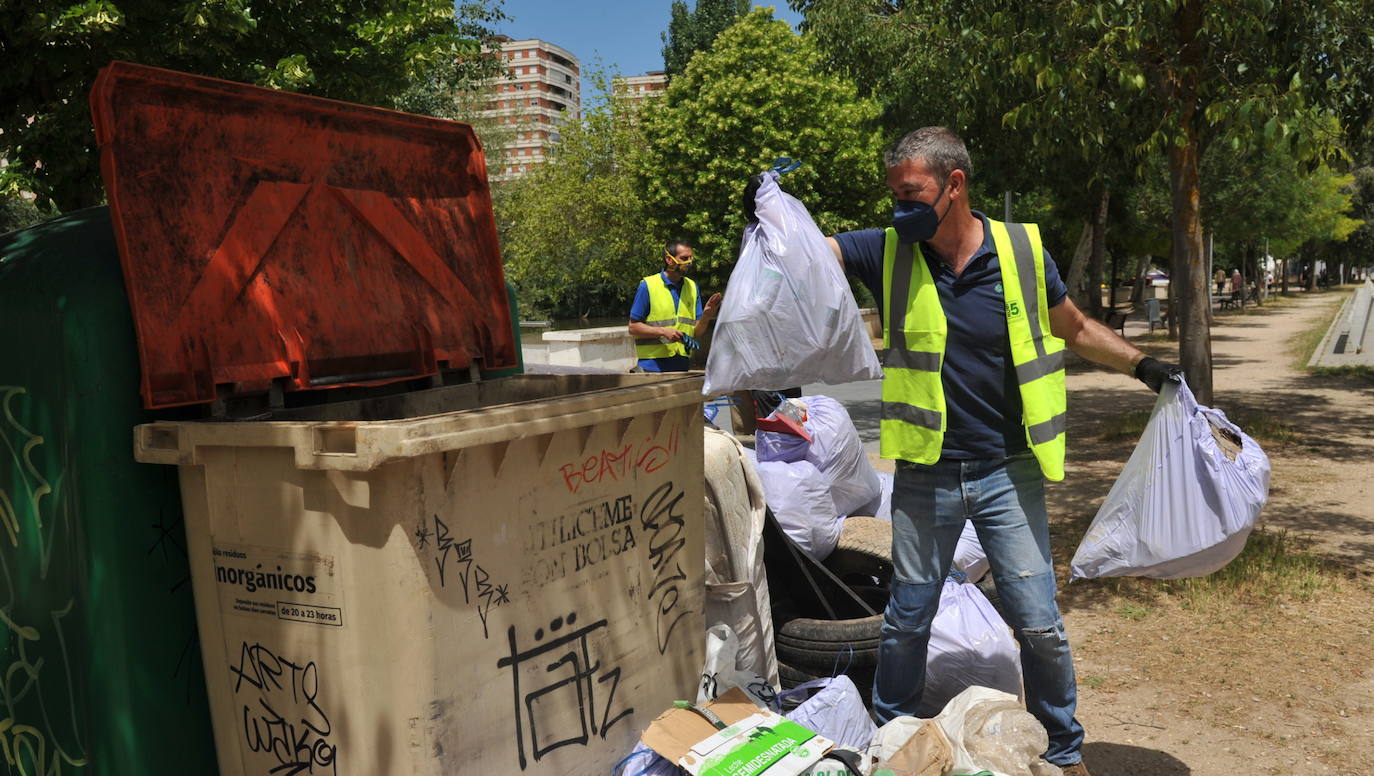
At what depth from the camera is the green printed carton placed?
101 inches

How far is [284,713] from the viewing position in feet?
7.77

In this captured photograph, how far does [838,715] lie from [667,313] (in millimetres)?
4295

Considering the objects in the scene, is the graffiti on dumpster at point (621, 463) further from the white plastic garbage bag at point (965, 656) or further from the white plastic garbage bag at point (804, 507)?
the white plastic garbage bag at point (804, 507)

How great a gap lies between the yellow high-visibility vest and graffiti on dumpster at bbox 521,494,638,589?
0.84 meters

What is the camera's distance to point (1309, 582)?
5102 millimetres

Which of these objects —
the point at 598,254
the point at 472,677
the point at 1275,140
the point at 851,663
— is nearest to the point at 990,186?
the point at 1275,140

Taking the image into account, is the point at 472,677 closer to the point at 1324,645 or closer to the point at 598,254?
the point at 1324,645

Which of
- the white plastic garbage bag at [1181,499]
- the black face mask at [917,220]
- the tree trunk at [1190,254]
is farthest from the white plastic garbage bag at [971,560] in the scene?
the tree trunk at [1190,254]

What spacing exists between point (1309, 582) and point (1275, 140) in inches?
102

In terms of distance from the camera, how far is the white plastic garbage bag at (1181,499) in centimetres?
309

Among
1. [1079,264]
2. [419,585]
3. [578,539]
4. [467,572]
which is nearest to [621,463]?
[578,539]

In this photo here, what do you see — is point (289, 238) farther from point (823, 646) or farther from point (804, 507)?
point (804, 507)

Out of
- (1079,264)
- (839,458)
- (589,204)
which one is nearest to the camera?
(839,458)

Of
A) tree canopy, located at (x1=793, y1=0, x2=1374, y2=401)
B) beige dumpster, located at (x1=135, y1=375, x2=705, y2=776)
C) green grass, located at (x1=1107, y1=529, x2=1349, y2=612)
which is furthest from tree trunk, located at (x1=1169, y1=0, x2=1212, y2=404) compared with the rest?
beige dumpster, located at (x1=135, y1=375, x2=705, y2=776)
